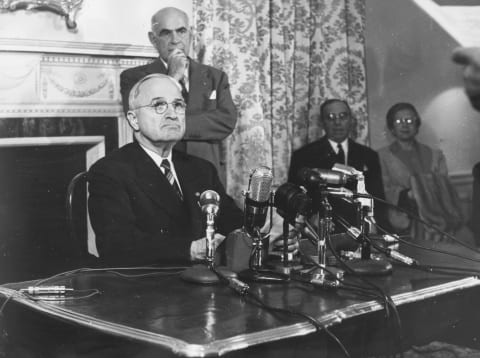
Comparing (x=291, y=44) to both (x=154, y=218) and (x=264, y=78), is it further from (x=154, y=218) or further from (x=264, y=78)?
(x=154, y=218)

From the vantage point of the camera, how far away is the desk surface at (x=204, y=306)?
1614 mm

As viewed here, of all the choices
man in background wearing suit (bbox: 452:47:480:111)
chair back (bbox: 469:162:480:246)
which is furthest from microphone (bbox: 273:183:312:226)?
chair back (bbox: 469:162:480:246)

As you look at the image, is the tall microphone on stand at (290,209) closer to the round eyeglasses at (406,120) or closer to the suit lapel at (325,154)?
the suit lapel at (325,154)

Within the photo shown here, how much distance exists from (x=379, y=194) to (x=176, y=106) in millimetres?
2224

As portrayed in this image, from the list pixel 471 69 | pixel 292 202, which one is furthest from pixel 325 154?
pixel 471 69

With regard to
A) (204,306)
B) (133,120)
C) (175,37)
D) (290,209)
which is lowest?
(204,306)

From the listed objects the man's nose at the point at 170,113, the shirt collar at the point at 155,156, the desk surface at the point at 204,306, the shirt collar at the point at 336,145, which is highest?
the man's nose at the point at 170,113

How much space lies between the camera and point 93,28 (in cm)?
427

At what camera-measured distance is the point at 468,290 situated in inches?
89.0

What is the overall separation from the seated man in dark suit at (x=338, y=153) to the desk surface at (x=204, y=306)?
8.57 ft

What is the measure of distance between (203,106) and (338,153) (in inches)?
52.0

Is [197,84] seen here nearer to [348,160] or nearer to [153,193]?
[153,193]

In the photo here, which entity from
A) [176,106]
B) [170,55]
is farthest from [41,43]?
[176,106]

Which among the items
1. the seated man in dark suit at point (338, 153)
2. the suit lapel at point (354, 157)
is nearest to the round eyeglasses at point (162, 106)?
the seated man in dark suit at point (338, 153)
